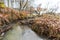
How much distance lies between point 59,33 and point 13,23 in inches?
81.8

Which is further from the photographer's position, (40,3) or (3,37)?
(40,3)

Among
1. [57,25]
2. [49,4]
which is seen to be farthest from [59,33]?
[49,4]

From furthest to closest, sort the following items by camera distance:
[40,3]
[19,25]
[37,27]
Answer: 1. [40,3]
2. [19,25]
3. [37,27]

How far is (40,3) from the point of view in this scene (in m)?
8.27

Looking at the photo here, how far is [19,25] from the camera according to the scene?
6266mm

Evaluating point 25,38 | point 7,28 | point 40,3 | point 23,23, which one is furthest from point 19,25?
point 40,3

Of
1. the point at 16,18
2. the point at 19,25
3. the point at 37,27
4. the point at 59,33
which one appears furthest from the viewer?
the point at 16,18

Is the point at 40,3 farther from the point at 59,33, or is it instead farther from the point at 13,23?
the point at 59,33

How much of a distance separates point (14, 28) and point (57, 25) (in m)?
1.70

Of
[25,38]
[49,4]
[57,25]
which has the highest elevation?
[49,4]

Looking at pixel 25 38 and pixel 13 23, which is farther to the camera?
pixel 13 23

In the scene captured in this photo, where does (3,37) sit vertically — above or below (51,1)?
below

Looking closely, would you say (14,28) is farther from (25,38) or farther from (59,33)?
(59,33)

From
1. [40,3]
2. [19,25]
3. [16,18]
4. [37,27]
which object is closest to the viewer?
[37,27]
